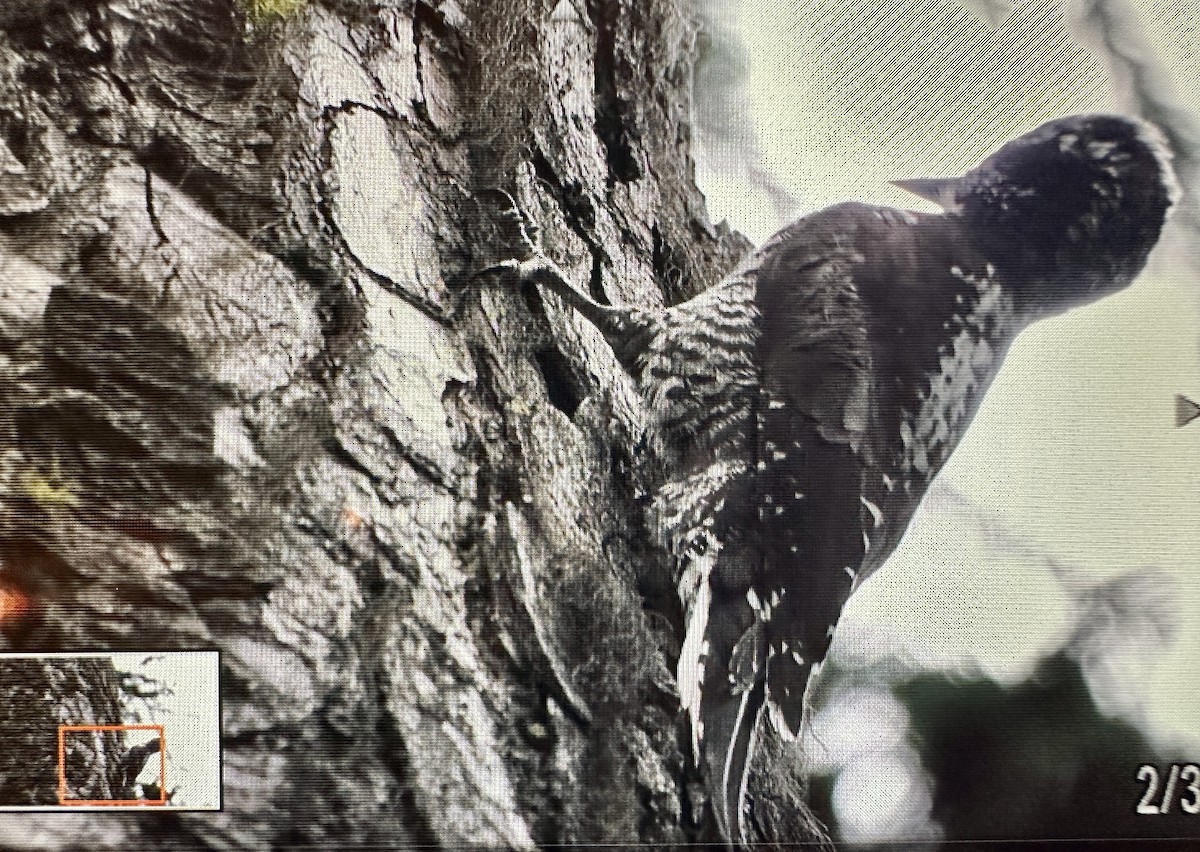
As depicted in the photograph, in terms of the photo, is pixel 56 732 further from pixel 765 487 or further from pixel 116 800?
pixel 765 487

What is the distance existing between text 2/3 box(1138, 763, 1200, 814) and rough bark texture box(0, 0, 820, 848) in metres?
0.77

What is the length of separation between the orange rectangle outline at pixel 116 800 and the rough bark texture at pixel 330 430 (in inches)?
1.5

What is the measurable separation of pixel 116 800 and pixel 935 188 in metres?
1.71

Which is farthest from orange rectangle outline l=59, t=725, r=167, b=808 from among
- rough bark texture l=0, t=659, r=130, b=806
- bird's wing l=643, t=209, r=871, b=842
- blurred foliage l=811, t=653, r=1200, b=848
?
blurred foliage l=811, t=653, r=1200, b=848

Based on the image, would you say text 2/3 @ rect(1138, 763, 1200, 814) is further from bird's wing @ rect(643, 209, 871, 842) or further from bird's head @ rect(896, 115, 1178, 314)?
bird's head @ rect(896, 115, 1178, 314)

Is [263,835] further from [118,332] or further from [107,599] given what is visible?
[118,332]

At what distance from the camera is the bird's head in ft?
4.52

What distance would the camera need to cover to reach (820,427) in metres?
→ 1.38

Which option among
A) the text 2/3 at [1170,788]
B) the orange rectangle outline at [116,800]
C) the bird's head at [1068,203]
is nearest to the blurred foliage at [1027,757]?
the text 2/3 at [1170,788]

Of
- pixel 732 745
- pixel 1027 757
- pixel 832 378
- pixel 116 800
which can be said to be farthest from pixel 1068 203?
pixel 116 800

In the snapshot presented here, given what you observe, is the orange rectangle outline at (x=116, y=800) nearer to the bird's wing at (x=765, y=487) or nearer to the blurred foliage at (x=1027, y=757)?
the bird's wing at (x=765, y=487)

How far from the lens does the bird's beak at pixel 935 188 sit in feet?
4.54

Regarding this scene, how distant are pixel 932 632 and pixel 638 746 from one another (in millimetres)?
526

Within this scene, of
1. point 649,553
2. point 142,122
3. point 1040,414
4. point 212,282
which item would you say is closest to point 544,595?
point 649,553
